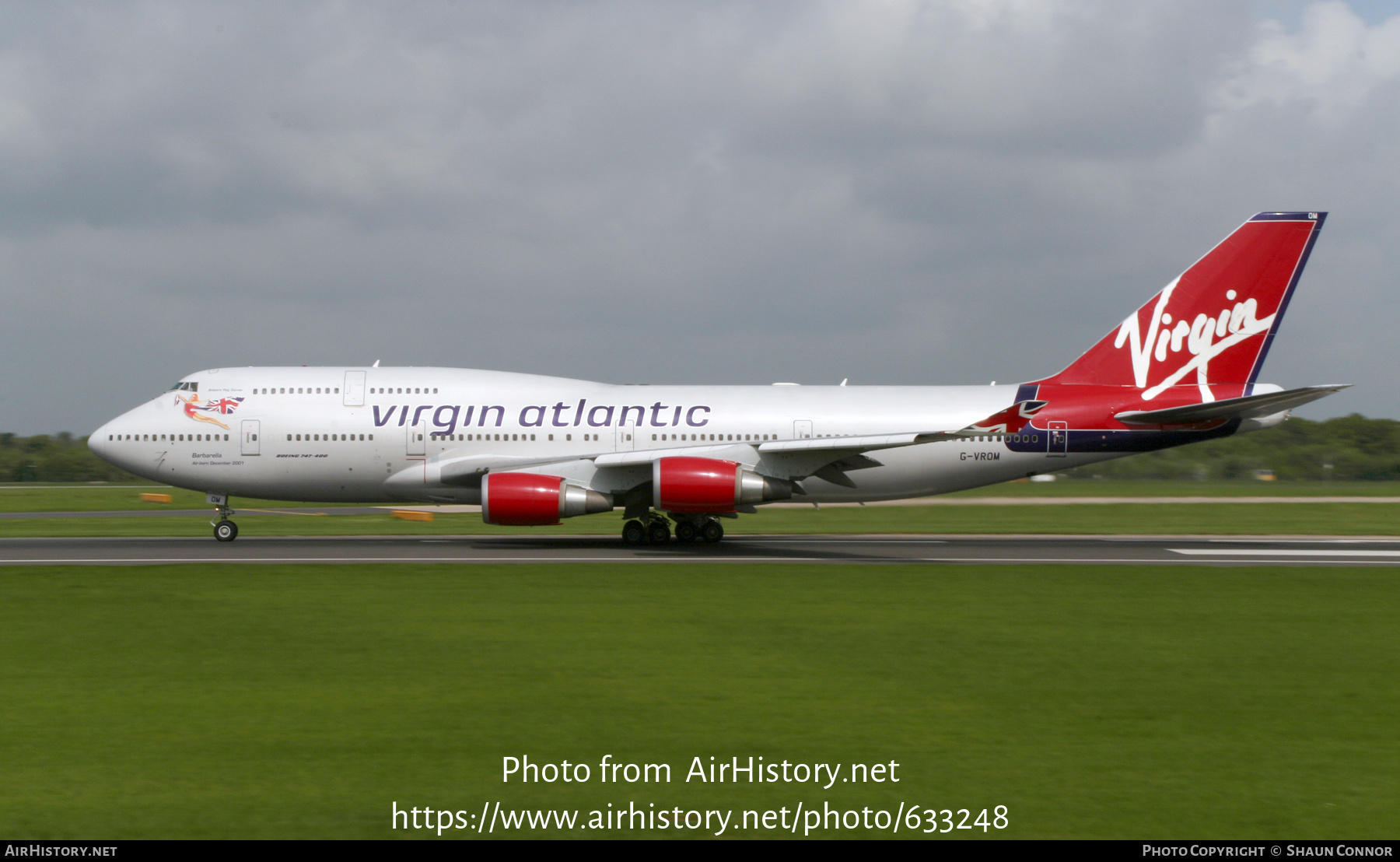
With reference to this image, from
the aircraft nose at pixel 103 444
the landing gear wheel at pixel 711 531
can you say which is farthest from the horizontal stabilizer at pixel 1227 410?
the aircraft nose at pixel 103 444

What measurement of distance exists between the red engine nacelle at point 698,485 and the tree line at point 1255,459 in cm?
2932

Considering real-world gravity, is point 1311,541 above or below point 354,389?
below

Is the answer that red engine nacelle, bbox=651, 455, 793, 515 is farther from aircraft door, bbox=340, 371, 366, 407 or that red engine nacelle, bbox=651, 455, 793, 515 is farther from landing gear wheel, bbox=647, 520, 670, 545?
aircraft door, bbox=340, 371, 366, 407

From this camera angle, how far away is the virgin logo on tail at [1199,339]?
2670 cm

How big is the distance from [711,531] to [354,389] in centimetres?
939

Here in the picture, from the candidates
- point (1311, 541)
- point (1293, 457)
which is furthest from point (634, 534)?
point (1293, 457)

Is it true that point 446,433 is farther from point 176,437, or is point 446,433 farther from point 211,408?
point 176,437

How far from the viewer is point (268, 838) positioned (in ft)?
19.6

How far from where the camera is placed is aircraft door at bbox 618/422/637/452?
26.0m

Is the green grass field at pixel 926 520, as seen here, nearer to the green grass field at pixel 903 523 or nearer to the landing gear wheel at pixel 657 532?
the green grass field at pixel 903 523

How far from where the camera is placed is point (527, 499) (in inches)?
919

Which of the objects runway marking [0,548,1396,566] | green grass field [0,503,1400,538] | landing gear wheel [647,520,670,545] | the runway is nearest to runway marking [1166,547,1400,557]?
the runway

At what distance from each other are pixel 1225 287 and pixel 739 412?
12.4 m

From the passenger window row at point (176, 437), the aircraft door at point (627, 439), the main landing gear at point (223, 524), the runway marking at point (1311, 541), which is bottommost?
the runway marking at point (1311, 541)
